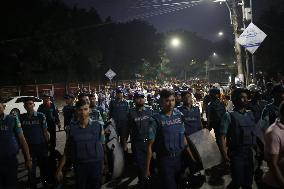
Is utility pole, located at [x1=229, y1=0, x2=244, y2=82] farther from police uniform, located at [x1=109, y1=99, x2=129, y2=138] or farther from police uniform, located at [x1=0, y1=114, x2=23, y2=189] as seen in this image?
police uniform, located at [x1=0, y1=114, x2=23, y2=189]

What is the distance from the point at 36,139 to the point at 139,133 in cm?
216

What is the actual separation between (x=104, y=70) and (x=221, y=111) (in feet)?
160

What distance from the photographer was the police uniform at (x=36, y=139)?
7789mm

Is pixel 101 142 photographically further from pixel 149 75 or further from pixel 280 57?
pixel 149 75

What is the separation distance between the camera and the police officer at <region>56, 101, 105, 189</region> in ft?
17.1

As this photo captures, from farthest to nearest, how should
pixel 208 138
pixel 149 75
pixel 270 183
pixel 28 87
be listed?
pixel 149 75
pixel 28 87
pixel 208 138
pixel 270 183

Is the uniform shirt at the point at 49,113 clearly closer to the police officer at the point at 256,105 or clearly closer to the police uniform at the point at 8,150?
the police uniform at the point at 8,150

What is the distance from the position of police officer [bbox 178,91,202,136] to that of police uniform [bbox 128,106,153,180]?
0.76m

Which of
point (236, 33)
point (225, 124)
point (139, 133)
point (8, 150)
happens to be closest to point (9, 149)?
point (8, 150)

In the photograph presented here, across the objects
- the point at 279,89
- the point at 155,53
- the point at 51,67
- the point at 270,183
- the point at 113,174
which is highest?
the point at 155,53

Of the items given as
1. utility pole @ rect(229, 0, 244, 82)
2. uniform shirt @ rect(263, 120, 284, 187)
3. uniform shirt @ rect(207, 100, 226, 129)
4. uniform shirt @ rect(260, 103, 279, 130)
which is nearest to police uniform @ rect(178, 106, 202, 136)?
uniform shirt @ rect(207, 100, 226, 129)

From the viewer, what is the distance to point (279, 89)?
6.77 m

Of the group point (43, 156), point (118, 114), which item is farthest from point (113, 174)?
point (118, 114)

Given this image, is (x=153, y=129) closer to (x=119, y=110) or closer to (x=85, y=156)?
(x=85, y=156)
